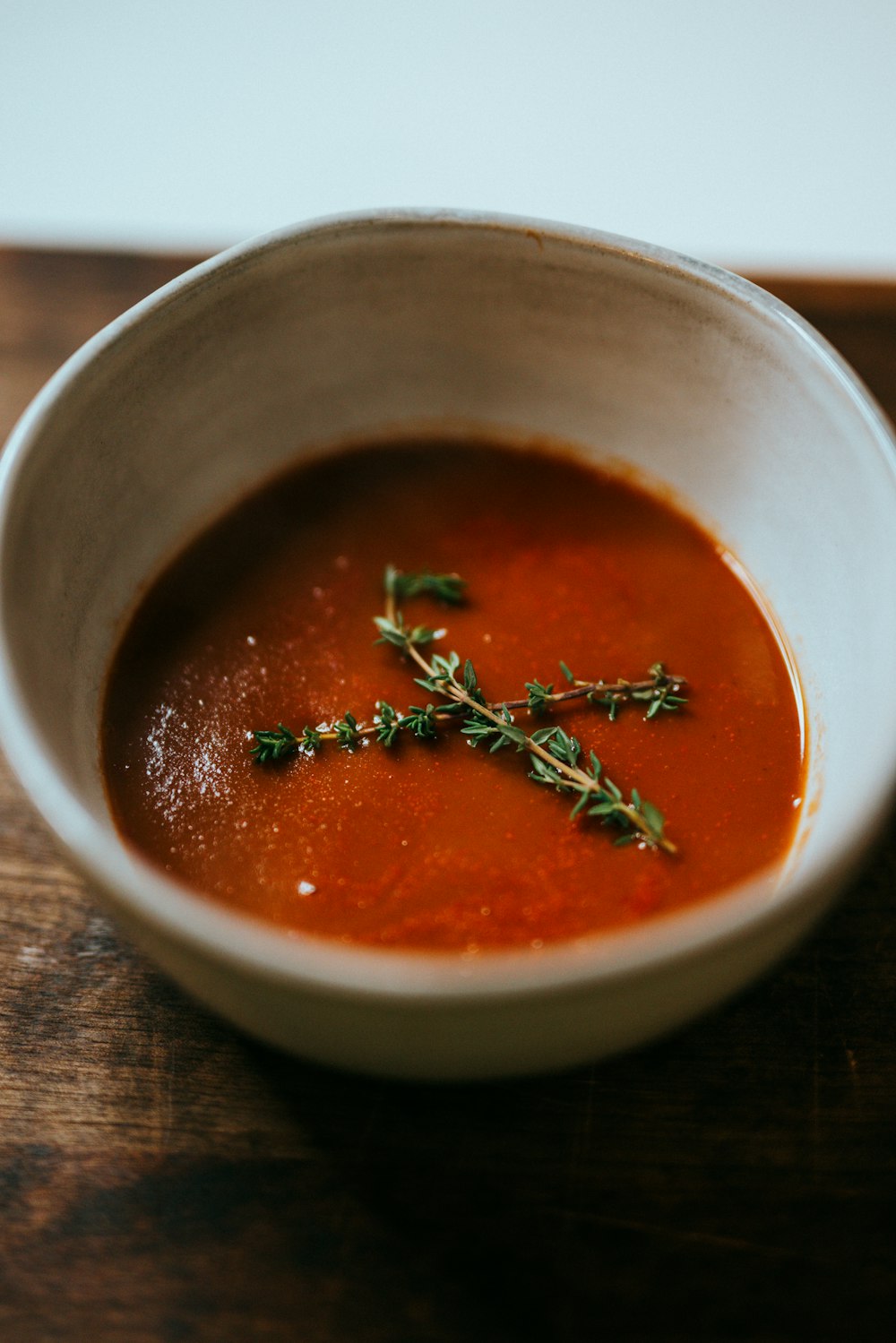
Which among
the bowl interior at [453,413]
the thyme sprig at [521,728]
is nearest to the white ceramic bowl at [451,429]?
the bowl interior at [453,413]

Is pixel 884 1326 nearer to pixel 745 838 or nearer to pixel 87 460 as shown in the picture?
pixel 745 838

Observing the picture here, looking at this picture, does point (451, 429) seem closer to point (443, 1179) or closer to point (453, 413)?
point (453, 413)

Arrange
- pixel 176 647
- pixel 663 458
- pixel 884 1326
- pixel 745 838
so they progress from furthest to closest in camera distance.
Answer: pixel 663 458 < pixel 176 647 < pixel 745 838 < pixel 884 1326

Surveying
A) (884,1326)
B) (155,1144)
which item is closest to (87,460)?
(155,1144)

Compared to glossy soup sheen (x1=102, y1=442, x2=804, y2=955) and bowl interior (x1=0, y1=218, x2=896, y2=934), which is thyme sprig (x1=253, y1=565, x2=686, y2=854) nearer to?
glossy soup sheen (x1=102, y1=442, x2=804, y2=955)

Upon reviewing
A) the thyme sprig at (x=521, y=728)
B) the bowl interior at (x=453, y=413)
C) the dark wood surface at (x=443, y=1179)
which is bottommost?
the dark wood surface at (x=443, y=1179)

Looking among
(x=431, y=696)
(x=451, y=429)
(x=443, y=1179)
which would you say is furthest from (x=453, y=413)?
(x=443, y=1179)

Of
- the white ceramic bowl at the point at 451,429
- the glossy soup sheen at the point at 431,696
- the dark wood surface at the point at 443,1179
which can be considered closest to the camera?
the white ceramic bowl at the point at 451,429

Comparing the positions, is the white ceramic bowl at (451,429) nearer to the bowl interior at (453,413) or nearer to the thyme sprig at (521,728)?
the bowl interior at (453,413)
